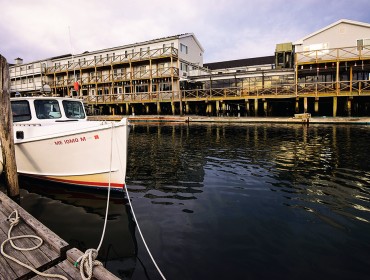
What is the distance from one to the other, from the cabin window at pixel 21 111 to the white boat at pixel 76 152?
0.76 feet

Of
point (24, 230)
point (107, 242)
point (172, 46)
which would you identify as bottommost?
point (107, 242)

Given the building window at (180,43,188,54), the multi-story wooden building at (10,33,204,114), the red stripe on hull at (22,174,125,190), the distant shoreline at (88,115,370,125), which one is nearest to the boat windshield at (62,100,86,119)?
the red stripe on hull at (22,174,125,190)

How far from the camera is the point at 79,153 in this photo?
280 inches

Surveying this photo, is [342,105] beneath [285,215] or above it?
above

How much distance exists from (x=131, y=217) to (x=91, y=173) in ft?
7.15

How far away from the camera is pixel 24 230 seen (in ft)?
13.3

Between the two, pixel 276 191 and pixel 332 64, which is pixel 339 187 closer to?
pixel 276 191

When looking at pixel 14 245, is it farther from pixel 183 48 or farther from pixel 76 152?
pixel 183 48

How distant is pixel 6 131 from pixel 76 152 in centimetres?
175

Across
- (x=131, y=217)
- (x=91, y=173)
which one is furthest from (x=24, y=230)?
(x=91, y=173)

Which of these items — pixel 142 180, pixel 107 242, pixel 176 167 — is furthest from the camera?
pixel 176 167

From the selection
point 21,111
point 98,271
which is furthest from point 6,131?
point 98,271

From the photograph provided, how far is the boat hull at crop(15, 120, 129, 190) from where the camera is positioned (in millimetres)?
6730

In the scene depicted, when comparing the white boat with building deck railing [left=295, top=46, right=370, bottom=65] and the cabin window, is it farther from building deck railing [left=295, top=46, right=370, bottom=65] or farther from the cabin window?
building deck railing [left=295, top=46, right=370, bottom=65]
